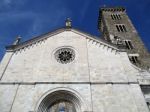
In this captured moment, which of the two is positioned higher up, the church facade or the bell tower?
the bell tower

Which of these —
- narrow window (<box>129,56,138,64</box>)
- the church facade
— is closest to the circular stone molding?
the church facade

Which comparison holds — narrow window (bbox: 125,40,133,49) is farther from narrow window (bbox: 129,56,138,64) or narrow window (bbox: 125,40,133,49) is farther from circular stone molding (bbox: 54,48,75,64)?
circular stone molding (bbox: 54,48,75,64)

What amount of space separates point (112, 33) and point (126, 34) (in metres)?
1.93

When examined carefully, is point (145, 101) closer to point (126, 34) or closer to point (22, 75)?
point (22, 75)

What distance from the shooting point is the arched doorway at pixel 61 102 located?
483 inches

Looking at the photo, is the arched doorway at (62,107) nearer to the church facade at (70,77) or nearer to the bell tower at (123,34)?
the church facade at (70,77)

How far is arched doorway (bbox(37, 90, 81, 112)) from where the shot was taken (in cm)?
1228

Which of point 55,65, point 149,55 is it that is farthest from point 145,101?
point 149,55

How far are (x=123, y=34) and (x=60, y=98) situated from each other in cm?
1498

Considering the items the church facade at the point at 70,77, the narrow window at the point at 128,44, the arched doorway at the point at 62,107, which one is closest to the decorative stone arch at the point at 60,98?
the church facade at the point at 70,77

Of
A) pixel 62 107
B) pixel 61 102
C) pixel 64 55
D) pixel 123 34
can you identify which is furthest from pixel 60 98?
pixel 123 34

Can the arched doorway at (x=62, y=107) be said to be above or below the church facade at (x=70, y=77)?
below

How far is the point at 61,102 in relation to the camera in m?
13.0

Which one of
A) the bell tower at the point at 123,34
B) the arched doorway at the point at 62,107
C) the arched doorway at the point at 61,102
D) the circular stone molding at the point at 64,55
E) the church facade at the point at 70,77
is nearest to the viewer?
the church facade at the point at 70,77
